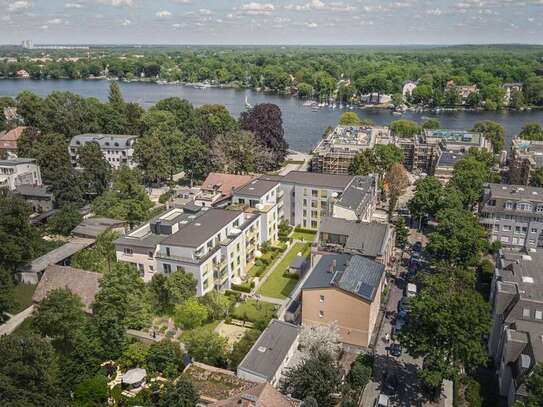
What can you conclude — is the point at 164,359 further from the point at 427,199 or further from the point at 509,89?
the point at 509,89

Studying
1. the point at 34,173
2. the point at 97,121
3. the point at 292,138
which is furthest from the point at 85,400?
the point at 292,138

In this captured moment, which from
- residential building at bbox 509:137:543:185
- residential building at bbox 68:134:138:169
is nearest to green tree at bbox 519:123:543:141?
residential building at bbox 509:137:543:185

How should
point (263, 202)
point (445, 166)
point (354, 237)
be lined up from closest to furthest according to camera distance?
1. point (354, 237)
2. point (263, 202)
3. point (445, 166)

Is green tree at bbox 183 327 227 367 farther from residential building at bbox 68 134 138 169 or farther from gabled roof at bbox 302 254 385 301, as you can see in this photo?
residential building at bbox 68 134 138 169

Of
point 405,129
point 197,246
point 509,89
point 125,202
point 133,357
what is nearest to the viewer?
point 133,357

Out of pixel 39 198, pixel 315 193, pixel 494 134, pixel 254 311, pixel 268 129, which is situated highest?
pixel 268 129

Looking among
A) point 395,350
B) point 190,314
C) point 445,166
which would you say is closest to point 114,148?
point 190,314

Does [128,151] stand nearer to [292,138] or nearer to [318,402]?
[292,138]
